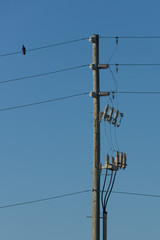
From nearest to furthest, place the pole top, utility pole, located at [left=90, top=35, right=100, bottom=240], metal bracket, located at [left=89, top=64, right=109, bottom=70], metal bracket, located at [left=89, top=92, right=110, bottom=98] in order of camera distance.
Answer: utility pole, located at [left=90, top=35, right=100, bottom=240]
metal bracket, located at [left=89, top=92, right=110, bottom=98]
metal bracket, located at [left=89, top=64, right=109, bottom=70]
the pole top

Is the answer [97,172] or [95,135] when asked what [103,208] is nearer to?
[97,172]

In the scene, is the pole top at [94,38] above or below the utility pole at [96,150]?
above

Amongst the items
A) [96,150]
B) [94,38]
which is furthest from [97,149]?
[94,38]

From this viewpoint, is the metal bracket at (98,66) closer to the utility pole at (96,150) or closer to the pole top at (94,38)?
the utility pole at (96,150)

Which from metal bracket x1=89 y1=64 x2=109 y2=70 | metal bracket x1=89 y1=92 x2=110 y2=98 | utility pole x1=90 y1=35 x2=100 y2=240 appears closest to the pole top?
utility pole x1=90 y1=35 x2=100 y2=240

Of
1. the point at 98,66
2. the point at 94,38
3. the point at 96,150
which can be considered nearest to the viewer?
the point at 96,150

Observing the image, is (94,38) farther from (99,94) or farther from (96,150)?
(96,150)

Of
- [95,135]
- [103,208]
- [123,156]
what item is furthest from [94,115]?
[103,208]

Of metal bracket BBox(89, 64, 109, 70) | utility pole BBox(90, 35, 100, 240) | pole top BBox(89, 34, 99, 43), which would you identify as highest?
pole top BBox(89, 34, 99, 43)

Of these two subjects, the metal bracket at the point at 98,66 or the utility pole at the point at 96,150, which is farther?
the metal bracket at the point at 98,66

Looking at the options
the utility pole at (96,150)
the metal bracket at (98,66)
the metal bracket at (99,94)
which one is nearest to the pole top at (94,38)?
the utility pole at (96,150)

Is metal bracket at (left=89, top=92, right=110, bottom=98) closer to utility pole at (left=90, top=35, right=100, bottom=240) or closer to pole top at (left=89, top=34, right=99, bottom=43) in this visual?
utility pole at (left=90, top=35, right=100, bottom=240)

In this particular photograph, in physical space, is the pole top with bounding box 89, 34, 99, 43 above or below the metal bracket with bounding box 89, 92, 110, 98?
above

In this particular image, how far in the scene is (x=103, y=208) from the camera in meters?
20.2
